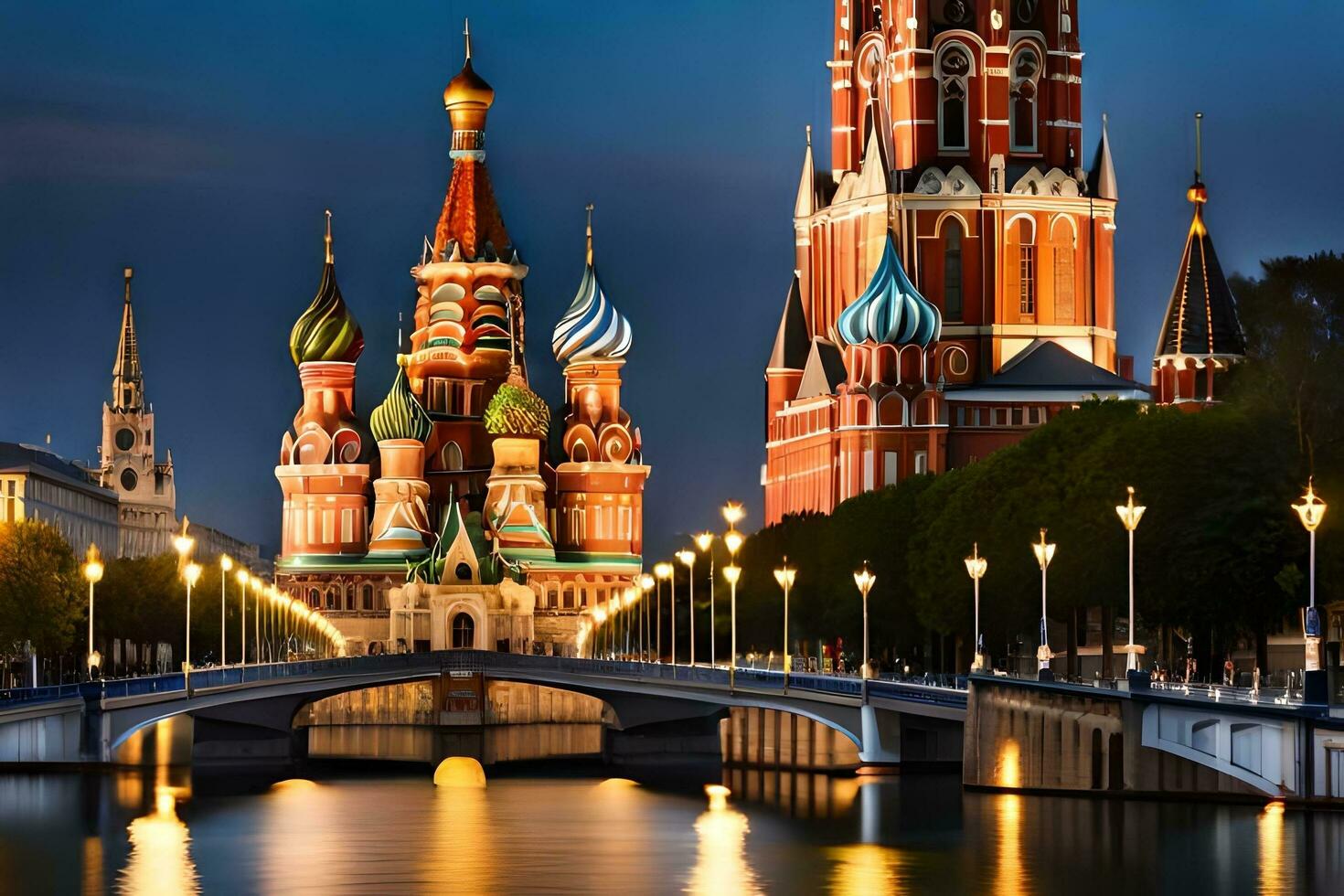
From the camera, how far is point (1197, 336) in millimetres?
150375

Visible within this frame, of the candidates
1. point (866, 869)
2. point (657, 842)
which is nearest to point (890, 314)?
point (657, 842)

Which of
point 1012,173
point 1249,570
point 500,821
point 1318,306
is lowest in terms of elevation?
point 500,821

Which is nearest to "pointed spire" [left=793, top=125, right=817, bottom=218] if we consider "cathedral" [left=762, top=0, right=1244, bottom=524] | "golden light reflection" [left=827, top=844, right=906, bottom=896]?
"cathedral" [left=762, top=0, right=1244, bottom=524]

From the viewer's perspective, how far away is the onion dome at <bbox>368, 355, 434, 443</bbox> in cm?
19862

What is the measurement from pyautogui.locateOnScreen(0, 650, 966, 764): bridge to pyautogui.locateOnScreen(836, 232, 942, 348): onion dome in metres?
46.0

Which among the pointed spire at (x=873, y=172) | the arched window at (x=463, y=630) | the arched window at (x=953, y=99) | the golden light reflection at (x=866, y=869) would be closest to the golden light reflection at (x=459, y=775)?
the golden light reflection at (x=866, y=869)

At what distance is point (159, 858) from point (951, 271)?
110 m

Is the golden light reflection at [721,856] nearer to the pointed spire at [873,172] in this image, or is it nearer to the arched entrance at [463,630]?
the pointed spire at [873,172]

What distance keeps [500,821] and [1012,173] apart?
98115 mm

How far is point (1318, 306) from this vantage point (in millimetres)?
87688

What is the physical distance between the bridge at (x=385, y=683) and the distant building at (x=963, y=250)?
4669 cm

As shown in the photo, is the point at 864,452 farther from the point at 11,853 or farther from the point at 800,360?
the point at 11,853

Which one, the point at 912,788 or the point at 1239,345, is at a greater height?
the point at 1239,345

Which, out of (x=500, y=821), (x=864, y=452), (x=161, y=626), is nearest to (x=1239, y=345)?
(x=864, y=452)
